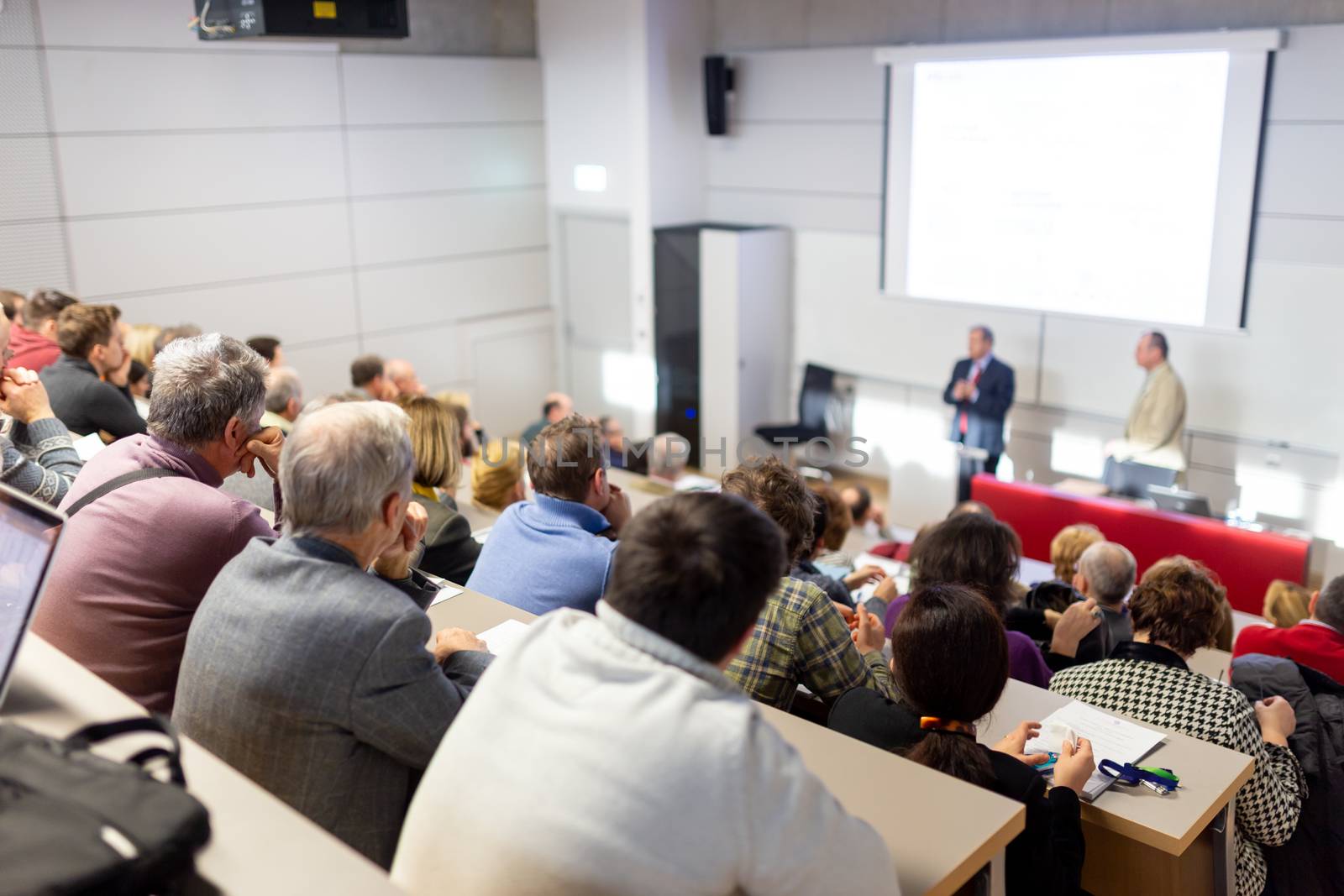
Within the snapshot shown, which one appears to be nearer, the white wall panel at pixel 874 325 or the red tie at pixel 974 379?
the red tie at pixel 974 379

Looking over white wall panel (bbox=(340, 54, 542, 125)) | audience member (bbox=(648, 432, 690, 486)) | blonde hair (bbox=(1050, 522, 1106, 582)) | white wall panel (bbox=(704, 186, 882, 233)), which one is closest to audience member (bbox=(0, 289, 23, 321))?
white wall panel (bbox=(340, 54, 542, 125))

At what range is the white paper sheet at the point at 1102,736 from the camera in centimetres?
223

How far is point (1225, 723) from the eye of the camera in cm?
264

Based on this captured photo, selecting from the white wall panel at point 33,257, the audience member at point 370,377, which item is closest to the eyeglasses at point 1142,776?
the audience member at point 370,377

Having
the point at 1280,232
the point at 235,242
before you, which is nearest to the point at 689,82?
the point at 235,242

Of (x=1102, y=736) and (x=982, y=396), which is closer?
(x=1102, y=736)

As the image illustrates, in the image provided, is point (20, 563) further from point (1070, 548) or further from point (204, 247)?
point (204, 247)

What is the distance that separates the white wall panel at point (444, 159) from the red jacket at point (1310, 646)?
22.6 feet

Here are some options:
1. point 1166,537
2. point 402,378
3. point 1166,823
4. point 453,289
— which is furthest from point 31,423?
point 453,289

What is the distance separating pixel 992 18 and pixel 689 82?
2508 mm

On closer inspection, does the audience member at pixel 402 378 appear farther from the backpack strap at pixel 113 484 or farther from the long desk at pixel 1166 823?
the long desk at pixel 1166 823

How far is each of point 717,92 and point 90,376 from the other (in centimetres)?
569

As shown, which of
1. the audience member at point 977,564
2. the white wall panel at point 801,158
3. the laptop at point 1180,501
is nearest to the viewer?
the audience member at point 977,564

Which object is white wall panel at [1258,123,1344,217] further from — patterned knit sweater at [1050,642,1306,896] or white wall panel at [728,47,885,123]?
patterned knit sweater at [1050,642,1306,896]
